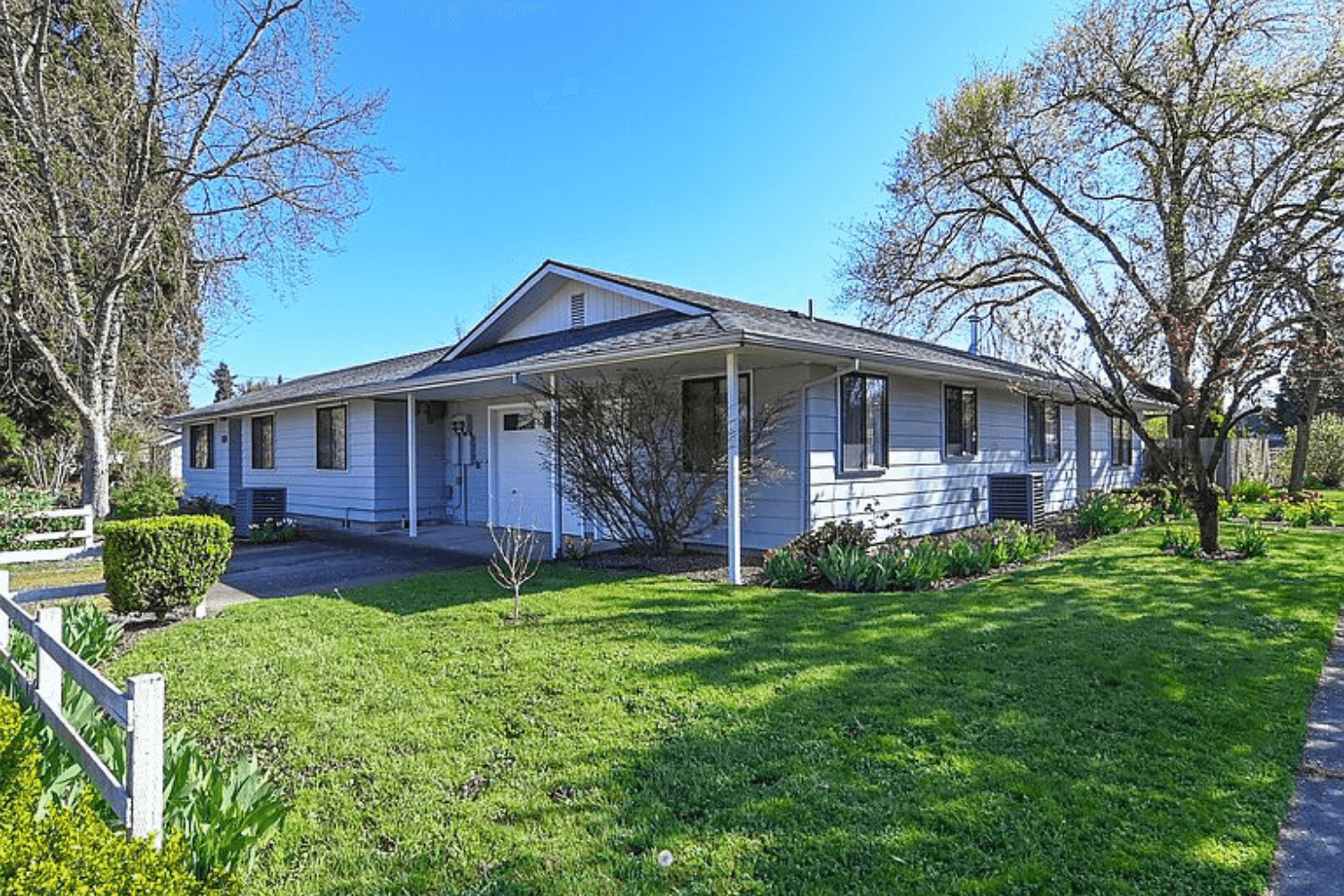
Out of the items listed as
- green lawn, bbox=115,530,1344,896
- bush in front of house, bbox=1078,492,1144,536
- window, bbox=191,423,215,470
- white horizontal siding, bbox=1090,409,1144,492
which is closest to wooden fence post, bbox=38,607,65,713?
green lawn, bbox=115,530,1344,896

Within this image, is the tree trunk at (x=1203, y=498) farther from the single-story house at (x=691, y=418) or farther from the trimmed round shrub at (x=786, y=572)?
the trimmed round shrub at (x=786, y=572)

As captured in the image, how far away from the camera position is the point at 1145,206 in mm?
16500

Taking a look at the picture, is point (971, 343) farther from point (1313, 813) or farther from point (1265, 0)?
point (1313, 813)

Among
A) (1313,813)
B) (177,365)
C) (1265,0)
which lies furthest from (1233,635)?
(177,365)

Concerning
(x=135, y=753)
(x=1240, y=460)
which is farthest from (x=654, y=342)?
(x=1240, y=460)

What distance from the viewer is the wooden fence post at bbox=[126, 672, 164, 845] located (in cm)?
233

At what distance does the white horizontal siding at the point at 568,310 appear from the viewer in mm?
12203

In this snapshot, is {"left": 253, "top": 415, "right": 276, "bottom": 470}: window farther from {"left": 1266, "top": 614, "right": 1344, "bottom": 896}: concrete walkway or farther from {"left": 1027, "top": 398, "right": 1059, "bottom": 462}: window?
{"left": 1266, "top": 614, "right": 1344, "bottom": 896}: concrete walkway

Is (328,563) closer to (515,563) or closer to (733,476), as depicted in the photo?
(515,563)

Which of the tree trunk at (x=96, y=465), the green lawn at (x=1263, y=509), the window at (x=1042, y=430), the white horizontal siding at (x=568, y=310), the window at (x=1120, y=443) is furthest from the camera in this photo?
the window at (x=1120, y=443)

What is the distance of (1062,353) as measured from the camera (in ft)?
36.7

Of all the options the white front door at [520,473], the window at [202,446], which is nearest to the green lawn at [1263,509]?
the white front door at [520,473]

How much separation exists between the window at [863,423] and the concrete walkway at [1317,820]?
651cm

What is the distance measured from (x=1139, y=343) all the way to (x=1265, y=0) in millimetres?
8140
